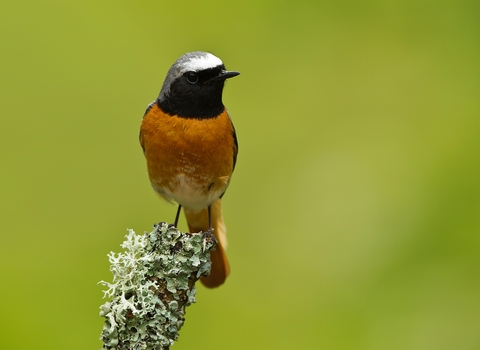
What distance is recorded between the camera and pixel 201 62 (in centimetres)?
474

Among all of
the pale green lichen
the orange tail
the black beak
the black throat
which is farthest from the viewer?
the orange tail

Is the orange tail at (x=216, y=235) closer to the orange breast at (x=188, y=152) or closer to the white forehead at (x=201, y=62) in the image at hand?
the orange breast at (x=188, y=152)

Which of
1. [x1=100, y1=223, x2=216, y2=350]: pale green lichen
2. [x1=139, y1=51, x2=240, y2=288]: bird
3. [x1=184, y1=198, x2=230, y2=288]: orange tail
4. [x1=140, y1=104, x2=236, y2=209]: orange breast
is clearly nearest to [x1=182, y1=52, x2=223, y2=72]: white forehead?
[x1=139, y1=51, x2=240, y2=288]: bird

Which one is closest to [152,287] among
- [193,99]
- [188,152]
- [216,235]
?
[188,152]

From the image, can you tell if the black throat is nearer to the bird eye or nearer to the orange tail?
the bird eye

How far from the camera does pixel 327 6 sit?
271 inches

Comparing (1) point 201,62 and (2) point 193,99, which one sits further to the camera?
(2) point 193,99

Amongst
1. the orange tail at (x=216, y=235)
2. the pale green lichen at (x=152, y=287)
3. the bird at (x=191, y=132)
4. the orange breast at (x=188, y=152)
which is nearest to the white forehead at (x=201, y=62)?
the bird at (x=191, y=132)

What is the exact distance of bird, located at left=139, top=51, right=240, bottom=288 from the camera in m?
4.78

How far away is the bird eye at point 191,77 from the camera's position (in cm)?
476

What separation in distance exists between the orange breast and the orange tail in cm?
68

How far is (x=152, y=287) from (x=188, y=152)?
153 centimetres

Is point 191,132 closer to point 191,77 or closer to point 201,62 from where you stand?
point 191,77

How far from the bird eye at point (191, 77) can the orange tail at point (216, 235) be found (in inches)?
55.8
